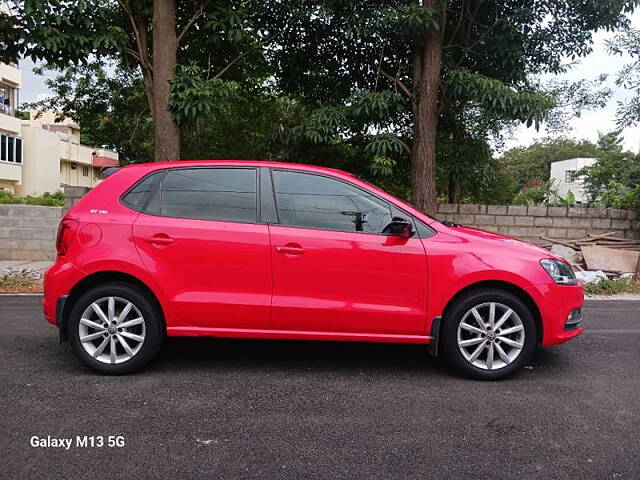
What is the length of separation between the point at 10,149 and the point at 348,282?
3543cm

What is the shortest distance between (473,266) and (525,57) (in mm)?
7548

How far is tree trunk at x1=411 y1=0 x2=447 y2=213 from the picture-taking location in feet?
32.3

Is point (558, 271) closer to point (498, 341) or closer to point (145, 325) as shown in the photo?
point (498, 341)

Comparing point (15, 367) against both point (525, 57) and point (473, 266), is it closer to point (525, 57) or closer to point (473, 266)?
point (473, 266)

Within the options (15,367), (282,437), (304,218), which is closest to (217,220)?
(304,218)

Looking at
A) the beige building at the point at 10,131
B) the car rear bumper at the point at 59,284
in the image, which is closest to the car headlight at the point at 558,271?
the car rear bumper at the point at 59,284

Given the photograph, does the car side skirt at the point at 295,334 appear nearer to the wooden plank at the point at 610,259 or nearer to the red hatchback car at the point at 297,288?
the red hatchback car at the point at 297,288

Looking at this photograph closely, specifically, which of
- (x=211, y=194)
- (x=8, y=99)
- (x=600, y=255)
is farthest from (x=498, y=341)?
(x=8, y=99)

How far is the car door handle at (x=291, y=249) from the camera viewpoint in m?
4.39

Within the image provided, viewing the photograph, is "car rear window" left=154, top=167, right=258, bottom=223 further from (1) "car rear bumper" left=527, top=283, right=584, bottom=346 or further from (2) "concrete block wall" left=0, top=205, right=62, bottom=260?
(2) "concrete block wall" left=0, top=205, right=62, bottom=260

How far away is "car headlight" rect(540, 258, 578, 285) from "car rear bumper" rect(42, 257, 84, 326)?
3.71 metres

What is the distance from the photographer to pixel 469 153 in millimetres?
11117

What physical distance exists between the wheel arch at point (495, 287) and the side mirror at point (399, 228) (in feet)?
2.05

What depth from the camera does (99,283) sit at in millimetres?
4488
